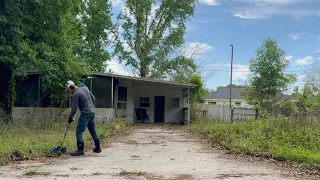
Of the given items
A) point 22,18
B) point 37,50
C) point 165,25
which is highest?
point 165,25

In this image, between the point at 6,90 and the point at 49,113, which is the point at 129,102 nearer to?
the point at 49,113

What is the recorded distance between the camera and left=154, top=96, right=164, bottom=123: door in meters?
A: 24.6

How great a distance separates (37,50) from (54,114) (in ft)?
14.5

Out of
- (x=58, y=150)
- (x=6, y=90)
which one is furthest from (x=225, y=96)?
(x=58, y=150)

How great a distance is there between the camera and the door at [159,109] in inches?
970

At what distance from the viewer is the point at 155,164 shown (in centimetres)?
754

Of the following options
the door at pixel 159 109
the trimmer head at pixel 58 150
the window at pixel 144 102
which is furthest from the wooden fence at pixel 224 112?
the trimmer head at pixel 58 150

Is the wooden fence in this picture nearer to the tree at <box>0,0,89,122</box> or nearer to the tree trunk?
the tree at <box>0,0,89,122</box>

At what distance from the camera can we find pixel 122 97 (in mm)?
22500

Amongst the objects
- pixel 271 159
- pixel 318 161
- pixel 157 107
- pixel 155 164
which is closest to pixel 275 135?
pixel 271 159

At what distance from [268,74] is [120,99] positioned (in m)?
13.6

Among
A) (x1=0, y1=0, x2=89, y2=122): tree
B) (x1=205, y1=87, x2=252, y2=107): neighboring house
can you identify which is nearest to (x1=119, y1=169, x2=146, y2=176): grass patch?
(x1=0, y1=0, x2=89, y2=122): tree

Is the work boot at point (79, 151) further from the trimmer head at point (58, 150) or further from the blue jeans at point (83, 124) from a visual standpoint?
the trimmer head at point (58, 150)

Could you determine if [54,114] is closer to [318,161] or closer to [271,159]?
[271,159]
